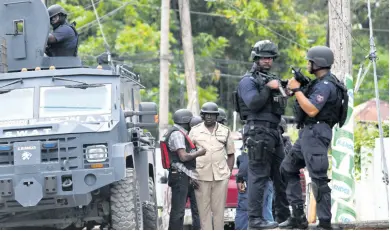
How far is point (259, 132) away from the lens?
38.7 feet

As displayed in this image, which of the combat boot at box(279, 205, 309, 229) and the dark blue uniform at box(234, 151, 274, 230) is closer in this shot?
the combat boot at box(279, 205, 309, 229)

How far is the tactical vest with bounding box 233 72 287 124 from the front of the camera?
11.6 meters

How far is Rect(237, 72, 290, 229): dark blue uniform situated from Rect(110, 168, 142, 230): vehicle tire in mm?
2034

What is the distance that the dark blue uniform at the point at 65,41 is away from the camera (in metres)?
15.6

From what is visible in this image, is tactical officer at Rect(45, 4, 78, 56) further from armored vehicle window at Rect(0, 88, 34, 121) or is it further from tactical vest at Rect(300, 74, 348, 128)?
tactical vest at Rect(300, 74, 348, 128)

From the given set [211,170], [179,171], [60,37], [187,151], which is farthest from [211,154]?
[60,37]

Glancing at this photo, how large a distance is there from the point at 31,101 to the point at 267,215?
359cm

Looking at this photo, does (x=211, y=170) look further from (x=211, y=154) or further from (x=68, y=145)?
(x=68, y=145)

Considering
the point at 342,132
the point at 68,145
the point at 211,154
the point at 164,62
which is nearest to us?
the point at 68,145

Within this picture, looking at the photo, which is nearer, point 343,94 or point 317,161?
point 317,161

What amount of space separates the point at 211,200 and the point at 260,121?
2.88 meters

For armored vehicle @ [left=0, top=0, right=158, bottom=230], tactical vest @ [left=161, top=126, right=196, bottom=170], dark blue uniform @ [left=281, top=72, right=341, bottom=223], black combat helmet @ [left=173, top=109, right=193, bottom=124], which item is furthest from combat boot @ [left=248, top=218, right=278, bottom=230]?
black combat helmet @ [left=173, top=109, right=193, bottom=124]

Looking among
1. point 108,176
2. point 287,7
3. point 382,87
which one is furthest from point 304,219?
point 382,87

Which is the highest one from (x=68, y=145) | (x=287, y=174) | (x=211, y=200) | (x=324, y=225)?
(x=68, y=145)
